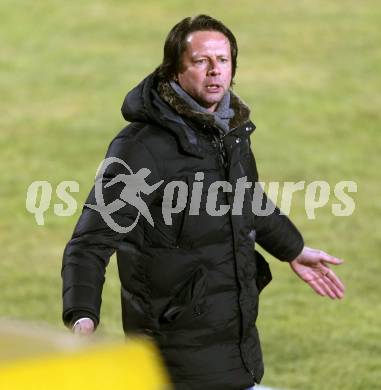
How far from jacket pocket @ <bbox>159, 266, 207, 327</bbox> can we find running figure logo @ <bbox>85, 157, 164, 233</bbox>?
260mm

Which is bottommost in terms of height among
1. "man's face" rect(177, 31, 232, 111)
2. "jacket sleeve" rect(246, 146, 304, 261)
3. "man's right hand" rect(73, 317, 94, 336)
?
"man's right hand" rect(73, 317, 94, 336)

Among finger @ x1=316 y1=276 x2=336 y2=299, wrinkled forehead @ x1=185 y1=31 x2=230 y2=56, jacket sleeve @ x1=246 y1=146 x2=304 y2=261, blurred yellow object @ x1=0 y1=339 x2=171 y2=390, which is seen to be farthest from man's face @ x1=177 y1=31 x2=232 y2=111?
blurred yellow object @ x1=0 y1=339 x2=171 y2=390

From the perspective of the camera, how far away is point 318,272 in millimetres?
6012

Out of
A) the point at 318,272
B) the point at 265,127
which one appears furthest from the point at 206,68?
the point at 265,127

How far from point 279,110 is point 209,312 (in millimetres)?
10748

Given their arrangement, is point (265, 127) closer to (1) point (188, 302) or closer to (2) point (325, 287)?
(2) point (325, 287)

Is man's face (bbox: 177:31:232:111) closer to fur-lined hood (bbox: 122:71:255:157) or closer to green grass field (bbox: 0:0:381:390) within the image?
fur-lined hood (bbox: 122:71:255:157)

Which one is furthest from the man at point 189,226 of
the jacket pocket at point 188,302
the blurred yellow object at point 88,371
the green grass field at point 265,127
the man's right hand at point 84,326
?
the green grass field at point 265,127

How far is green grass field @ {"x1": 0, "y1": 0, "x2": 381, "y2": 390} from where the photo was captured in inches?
372

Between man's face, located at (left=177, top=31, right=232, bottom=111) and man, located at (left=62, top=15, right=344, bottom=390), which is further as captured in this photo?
man's face, located at (left=177, top=31, right=232, bottom=111)

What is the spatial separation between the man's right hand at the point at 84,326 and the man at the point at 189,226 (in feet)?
0.77

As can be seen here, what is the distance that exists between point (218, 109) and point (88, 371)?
2.60 m

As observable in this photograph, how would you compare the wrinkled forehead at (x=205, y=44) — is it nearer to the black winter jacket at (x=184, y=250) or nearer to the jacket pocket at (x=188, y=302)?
the black winter jacket at (x=184, y=250)

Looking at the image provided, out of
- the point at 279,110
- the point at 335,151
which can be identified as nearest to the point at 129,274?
the point at 335,151
